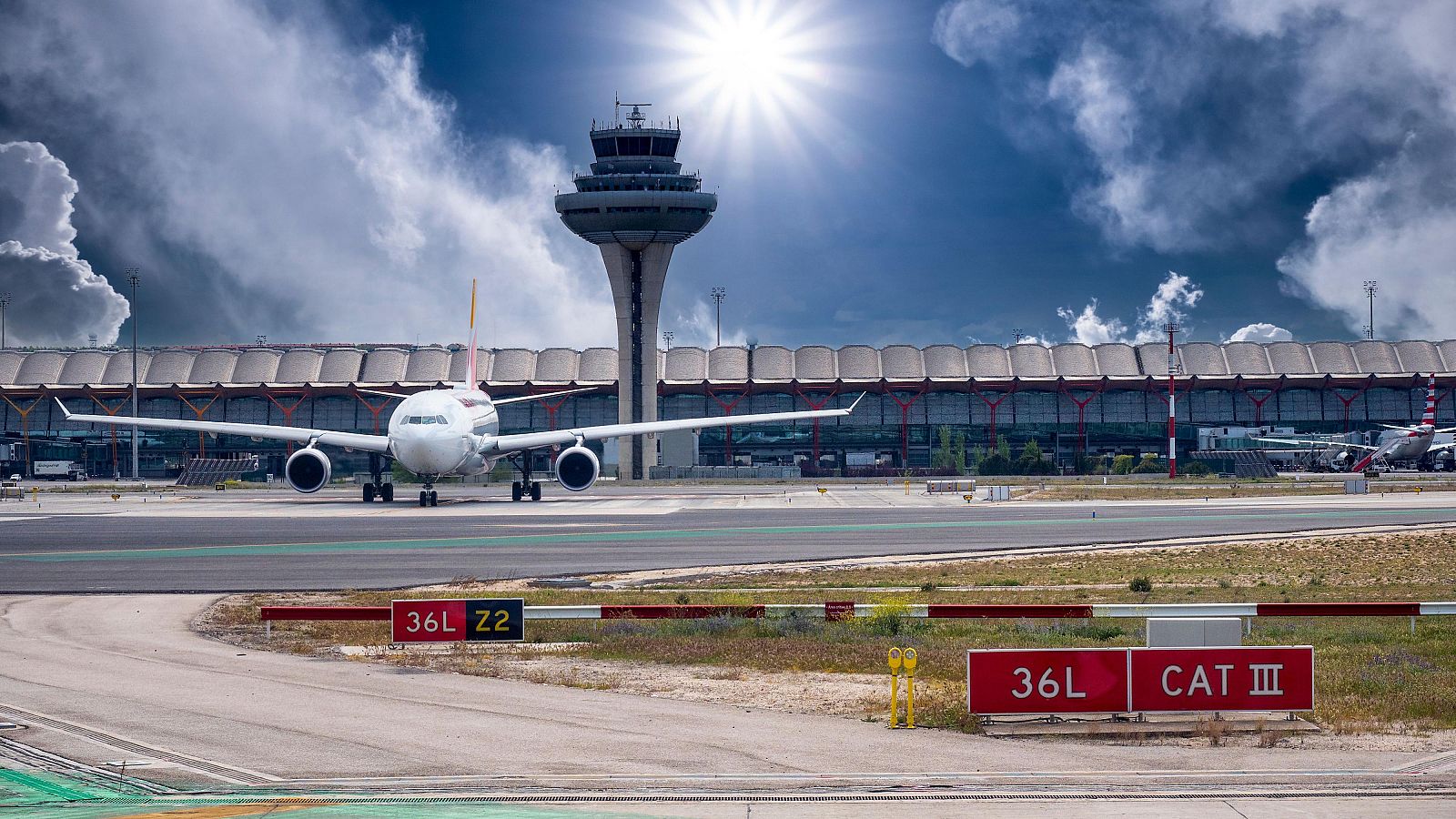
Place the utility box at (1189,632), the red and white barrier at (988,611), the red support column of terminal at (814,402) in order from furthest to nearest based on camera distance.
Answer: the red support column of terminal at (814,402) < the red and white barrier at (988,611) < the utility box at (1189,632)

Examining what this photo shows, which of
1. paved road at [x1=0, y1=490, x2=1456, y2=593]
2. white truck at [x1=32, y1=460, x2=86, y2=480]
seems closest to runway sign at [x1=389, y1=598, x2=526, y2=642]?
paved road at [x1=0, y1=490, x2=1456, y2=593]

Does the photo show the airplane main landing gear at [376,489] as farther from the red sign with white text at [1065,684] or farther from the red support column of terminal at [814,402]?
the red support column of terminal at [814,402]

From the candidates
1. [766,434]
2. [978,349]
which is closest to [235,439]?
[766,434]

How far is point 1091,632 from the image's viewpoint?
2433 centimetres

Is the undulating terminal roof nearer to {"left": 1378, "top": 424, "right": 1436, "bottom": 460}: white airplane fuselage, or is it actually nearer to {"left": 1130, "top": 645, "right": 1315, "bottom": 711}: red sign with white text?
{"left": 1378, "top": 424, "right": 1436, "bottom": 460}: white airplane fuselage

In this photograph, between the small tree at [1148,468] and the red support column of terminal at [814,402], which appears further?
the red support column of terminal at [814,402]

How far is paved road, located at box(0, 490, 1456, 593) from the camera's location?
36281mm

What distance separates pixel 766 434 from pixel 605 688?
128 meters

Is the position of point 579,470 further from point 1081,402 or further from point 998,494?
point 1081,402

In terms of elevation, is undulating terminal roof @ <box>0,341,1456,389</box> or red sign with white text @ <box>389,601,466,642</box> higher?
undulating terminal roof @ <box>0,341,1456,389</box>

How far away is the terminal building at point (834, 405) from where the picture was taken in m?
143

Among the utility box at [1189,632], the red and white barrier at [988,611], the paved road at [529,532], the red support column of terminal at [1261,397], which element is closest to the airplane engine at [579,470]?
the paved road at [529,532]

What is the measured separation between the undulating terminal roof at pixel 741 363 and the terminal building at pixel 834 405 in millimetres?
426

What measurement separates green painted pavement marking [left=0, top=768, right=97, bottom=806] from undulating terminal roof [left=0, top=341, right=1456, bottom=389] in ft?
450
